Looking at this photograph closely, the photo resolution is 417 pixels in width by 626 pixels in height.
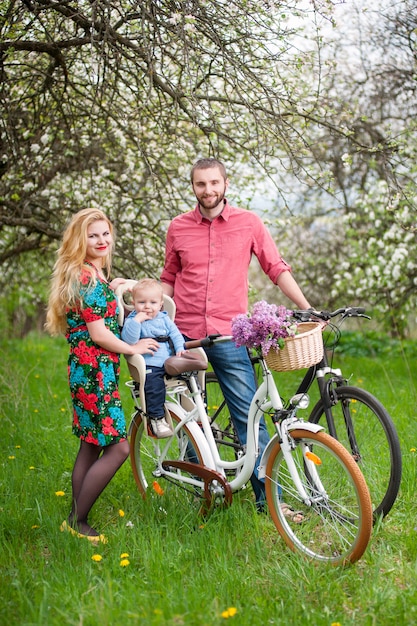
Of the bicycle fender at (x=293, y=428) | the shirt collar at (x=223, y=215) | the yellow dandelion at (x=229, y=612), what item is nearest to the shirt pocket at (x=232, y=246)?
the shirt collar at (x=223, y=215)

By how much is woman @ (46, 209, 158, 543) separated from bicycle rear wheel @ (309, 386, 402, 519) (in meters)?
0.95

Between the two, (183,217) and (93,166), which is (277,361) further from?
(93,166)

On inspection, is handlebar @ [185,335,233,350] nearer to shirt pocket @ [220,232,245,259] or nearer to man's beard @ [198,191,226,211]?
shirt pocket @ [220,232,245,259]

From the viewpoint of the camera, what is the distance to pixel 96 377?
3.58 metres

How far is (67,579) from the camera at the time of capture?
3043 mm

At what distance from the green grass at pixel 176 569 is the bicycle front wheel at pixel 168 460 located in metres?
0.08

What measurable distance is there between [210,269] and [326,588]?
1693 millimetres

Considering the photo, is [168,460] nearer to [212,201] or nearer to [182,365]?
[182,365]

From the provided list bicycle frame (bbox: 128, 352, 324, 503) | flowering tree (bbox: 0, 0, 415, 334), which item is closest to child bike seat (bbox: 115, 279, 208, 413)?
bicycle frame (bbox: 128, 352, 324, 503)

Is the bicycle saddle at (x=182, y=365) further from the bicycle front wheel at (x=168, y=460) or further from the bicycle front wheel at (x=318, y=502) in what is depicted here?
the bicycle front wheel at (x=318, y=502)

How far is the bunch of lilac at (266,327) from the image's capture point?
3127 millimetres

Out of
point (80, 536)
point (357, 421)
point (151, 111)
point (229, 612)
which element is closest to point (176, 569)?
point (229, 612)

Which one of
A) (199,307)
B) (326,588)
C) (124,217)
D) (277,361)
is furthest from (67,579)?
(124,217)

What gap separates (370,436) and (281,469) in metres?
0.51
